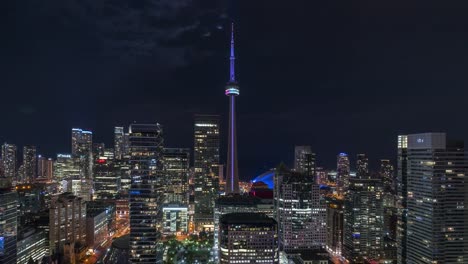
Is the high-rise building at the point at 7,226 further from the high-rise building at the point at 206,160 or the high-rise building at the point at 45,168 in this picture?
the high-rise building at the point at 45,168

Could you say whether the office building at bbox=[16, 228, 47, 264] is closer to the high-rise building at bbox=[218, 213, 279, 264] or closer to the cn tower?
the high-rise building at bbox=[218, 213, 279, 264]

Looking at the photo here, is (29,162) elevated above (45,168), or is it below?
above


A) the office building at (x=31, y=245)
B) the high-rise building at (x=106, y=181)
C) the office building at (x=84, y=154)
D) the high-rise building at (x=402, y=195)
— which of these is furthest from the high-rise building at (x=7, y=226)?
the office building at (x=84, y=154)

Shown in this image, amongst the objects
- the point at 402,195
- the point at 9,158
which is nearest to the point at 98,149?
the point at 9,158

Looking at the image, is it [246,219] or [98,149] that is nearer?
[246,219]

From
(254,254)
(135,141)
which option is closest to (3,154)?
(135,141)

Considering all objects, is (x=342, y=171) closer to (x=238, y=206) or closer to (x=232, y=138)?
(x=232, y=138)
